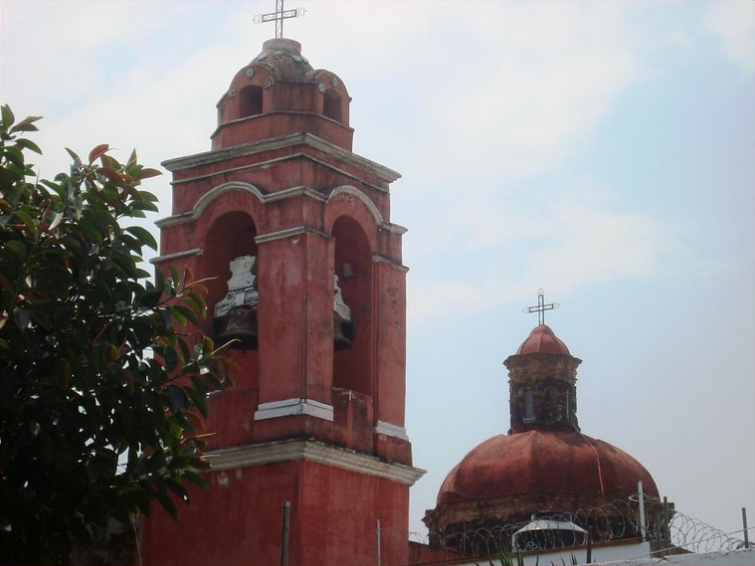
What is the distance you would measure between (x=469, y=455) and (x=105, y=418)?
1637 cm

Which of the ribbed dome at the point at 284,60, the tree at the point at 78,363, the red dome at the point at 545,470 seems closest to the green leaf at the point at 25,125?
the tree at the point at 78,363

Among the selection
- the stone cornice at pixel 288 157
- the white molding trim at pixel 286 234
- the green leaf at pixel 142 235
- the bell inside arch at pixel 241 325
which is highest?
the stone cornice at pixel 288 157

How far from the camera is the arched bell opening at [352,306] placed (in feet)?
53.2

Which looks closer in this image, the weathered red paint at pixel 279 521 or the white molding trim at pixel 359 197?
the weathered red paint at pixel 279 521

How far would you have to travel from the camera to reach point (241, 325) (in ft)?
51.8

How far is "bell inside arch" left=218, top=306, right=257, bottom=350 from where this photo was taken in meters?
15.8

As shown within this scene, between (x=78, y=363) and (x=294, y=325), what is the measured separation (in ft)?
11.9

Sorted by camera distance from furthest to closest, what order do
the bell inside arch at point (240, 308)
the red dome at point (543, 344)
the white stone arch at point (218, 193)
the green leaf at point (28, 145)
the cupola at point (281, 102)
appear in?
the red dome at point (543, 344) < the cupola at point (281, 102) < the white stone arch at point (218, 193) < the bell inside arch at point (240, 308) < the green leaf at point (28, 145)

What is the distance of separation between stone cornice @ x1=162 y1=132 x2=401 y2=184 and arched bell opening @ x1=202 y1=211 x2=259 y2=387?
0.57 metres

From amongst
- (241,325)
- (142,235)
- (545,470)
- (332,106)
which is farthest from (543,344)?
(142,235)

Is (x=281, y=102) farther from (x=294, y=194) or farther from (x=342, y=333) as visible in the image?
(x=342, y=333)

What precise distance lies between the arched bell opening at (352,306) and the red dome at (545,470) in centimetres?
1078

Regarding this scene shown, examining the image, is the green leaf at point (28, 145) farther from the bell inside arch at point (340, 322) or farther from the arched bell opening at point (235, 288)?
A: the bell inside arch at point (340, 322)

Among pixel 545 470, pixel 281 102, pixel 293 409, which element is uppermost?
pixel 281 102
